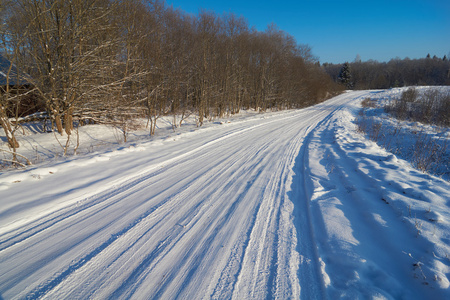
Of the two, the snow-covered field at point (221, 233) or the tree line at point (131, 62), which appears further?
the tree line at point (131, 62)

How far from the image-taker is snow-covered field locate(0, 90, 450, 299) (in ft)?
6.50

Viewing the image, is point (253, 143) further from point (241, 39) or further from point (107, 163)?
point (241, 39)

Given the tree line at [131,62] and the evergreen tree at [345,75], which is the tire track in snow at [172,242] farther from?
the evergreen tree at [345,75]

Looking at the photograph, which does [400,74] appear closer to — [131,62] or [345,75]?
[345,75]

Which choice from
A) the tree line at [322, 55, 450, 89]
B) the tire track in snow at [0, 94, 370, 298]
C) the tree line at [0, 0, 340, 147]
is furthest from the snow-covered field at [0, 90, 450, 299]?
the tree line at [322, 55, 450, 89]

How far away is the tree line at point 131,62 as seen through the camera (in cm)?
825

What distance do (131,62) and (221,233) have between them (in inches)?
545

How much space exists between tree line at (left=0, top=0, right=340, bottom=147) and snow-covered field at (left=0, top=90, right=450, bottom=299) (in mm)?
4452

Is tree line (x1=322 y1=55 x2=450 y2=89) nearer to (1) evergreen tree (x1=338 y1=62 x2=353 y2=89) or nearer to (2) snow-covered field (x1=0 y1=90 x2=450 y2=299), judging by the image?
(1) evergreen tree (x1=338 y1=62 x2=353 y2=89)

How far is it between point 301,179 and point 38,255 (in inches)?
186

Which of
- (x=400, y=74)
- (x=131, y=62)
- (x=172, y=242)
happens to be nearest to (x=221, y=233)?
(x=172, y=242)

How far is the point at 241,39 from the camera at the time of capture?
24.5m

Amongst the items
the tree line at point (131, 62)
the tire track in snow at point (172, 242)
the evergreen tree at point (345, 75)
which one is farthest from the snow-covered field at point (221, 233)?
the evergreen tree at point (345, 75)

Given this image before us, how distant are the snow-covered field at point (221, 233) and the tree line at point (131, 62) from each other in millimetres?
4452
